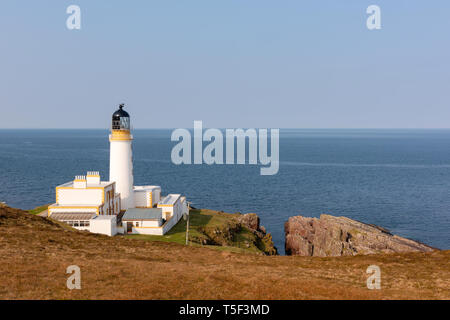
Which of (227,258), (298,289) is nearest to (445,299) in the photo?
(298,289)

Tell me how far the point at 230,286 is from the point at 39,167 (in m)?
131

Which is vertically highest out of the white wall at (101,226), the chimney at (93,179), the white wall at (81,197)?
the chimney at (93,179)

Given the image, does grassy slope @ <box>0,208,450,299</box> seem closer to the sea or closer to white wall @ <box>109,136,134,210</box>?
white wall @ <box>109,136,134,210</box>

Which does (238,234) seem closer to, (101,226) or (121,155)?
(121,155)

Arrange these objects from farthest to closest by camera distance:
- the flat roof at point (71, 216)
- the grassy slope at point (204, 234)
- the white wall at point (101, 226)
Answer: the flat roof at point (71, 216) < the grassy slope at point (204, 234) < the white wall at point (101, 226)

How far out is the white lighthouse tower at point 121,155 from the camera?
162ft

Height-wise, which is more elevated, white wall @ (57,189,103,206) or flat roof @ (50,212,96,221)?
white wall @ (57,189,103,206)

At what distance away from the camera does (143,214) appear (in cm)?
4425

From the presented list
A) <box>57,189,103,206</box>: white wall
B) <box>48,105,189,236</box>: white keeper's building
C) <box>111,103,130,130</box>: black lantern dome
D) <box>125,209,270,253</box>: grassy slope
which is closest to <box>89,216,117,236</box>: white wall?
<box>48,105,189,236</box>: white keeper's building

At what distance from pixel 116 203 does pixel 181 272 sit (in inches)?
1146

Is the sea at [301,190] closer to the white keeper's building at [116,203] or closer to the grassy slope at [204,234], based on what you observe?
the grassy slope at [204,234]

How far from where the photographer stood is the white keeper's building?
41.4 m

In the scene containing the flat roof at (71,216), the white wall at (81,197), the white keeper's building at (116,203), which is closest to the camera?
the flat roof at (71,216)

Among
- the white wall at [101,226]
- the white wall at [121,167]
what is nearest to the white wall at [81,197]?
the white wall at [101,226]
